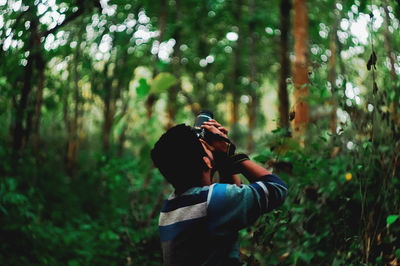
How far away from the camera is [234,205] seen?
5.16 ft

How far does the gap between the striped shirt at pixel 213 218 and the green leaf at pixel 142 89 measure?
155cm

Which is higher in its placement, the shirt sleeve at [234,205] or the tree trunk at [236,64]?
the tree trunk at [236,64]

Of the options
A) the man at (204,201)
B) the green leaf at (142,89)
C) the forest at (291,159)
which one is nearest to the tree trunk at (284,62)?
the forest at (291,159)

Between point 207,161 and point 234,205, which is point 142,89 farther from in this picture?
point 234,205

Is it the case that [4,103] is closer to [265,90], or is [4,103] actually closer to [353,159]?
[353,159]

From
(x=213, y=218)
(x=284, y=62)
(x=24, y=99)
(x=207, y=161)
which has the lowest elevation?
(x=213, y=218)

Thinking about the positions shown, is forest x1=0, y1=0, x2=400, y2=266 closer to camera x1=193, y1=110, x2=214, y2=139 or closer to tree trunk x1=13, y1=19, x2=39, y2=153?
tree trunk x1=13, y1=19, x2=39, y2=153

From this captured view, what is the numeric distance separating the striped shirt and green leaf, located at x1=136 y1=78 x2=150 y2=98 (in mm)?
1549

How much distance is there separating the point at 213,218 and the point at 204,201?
80 mm

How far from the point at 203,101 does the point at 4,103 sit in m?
13.3

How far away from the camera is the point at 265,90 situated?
818 inches

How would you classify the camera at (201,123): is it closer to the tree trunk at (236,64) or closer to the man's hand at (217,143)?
the man's hand at (217,143)

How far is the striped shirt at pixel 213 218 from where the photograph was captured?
1.58m

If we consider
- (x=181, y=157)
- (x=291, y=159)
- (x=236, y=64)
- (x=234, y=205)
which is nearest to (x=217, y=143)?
(x=181, y=157)
